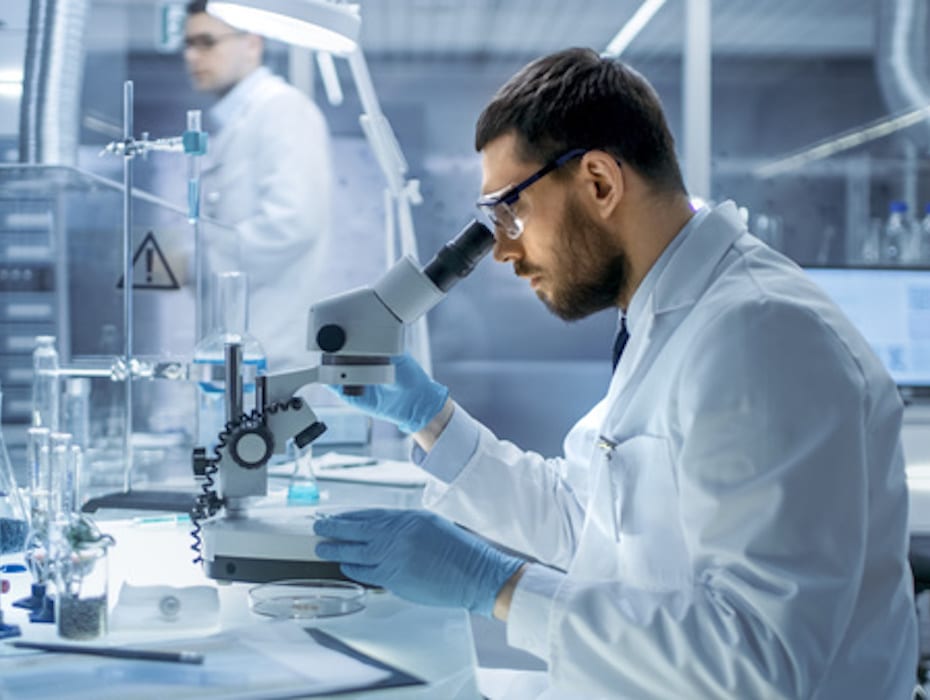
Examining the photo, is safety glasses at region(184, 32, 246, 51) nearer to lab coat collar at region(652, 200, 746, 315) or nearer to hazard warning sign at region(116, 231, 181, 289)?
hazard warning sign at region(116, 231, 181, 289)

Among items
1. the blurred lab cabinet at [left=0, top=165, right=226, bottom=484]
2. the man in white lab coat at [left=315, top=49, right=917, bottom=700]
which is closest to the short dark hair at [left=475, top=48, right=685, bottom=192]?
the man in white lab coat at [left=315, top=49, right=917, bottom=700]

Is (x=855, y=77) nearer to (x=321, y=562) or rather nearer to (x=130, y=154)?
(x=130, y=154)

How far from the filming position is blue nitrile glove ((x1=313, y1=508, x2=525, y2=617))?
42.5 inches

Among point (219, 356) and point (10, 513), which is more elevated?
point (219, 356)

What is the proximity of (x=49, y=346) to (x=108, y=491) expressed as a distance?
1.08 feet

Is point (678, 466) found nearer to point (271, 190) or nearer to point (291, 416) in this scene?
point (291, 416)

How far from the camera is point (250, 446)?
1182 mm

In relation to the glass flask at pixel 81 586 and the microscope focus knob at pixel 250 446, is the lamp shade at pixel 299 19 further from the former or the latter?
the glass flask at pixel 81 586

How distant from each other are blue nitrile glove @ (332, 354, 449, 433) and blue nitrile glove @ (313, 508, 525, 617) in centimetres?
46

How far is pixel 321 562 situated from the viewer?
1116mm

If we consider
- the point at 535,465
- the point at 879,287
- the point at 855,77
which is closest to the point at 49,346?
the point at 535,465

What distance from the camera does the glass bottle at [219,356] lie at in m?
1.85

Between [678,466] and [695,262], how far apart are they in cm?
27

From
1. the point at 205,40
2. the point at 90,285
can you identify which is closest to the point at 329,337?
the point at 90,285
